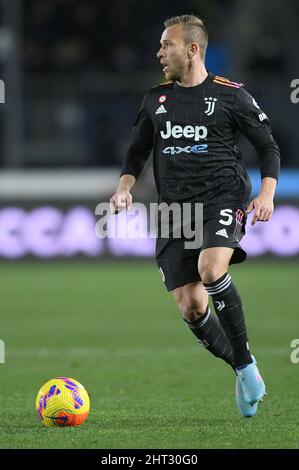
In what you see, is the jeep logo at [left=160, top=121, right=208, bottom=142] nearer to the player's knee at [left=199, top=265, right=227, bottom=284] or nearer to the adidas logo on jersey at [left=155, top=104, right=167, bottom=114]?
the adidas logo on jersey at [left=155, top=104, right=167, bottom=114]

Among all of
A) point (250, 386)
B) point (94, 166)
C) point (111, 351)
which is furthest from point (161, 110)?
point (94, 166)

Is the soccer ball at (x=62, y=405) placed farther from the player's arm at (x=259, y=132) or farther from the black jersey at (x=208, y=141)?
the player's arm at (x=259, y=132)

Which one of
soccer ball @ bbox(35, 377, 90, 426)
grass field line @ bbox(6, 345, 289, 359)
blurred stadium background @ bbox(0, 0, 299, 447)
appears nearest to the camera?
soccer ball @ bbox(35, 377, 90, 426)

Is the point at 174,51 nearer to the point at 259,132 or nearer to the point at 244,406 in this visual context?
the point at 259,132

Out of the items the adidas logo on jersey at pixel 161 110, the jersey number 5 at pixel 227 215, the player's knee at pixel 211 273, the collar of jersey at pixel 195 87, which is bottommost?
the player's knee at pixel 211 273

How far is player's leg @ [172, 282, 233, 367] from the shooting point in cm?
617

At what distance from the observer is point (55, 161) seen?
1783cm

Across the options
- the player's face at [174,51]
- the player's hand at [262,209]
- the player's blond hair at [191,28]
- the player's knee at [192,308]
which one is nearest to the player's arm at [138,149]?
the player's face at [174,51]

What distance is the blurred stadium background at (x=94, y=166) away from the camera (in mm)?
10633

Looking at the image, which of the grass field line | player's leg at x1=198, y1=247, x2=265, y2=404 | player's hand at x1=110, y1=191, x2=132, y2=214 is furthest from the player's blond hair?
the grass field line

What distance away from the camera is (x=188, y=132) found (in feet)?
20.0

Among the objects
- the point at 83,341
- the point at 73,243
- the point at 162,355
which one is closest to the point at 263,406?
the point at 162,355

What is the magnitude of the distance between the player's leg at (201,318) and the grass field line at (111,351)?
2682 mm
